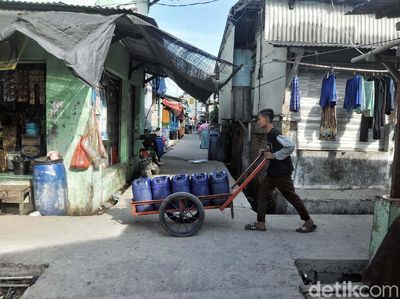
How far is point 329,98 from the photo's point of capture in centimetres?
730

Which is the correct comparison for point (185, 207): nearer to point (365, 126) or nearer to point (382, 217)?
point (382, 217)

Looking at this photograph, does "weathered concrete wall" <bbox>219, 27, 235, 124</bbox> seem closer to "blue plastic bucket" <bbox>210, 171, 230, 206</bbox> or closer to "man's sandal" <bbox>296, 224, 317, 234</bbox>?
"blue plastic bucket" <bbox>210, 171, 230, 206</bbox>

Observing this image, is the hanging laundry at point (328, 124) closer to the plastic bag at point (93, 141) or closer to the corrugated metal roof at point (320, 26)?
the corrugated metal roof at point (320, 26)

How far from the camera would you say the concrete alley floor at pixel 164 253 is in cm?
367

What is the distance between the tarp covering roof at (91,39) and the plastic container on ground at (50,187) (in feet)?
6.52

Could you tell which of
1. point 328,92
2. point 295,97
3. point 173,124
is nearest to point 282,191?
point 295,97

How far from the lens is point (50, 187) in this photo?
5914 mm

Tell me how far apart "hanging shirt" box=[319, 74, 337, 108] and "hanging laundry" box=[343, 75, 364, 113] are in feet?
1.17

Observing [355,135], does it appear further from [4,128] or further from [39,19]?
[4,128]

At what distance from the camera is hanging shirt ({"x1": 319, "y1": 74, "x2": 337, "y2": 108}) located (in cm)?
724

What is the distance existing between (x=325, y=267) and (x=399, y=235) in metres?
1.25

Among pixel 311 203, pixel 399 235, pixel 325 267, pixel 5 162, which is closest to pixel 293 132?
pixel 311 203

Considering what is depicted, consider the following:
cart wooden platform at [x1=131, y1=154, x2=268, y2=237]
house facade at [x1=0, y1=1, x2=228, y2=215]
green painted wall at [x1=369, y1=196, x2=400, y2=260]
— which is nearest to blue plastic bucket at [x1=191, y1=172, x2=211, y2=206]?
cart wooden platform at [x1=131, y1=154, x2=268, y2=237]

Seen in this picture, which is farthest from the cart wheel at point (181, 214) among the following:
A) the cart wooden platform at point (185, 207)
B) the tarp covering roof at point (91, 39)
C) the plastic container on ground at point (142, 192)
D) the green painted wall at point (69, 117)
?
the tarp covering roof at point (91, 39)
